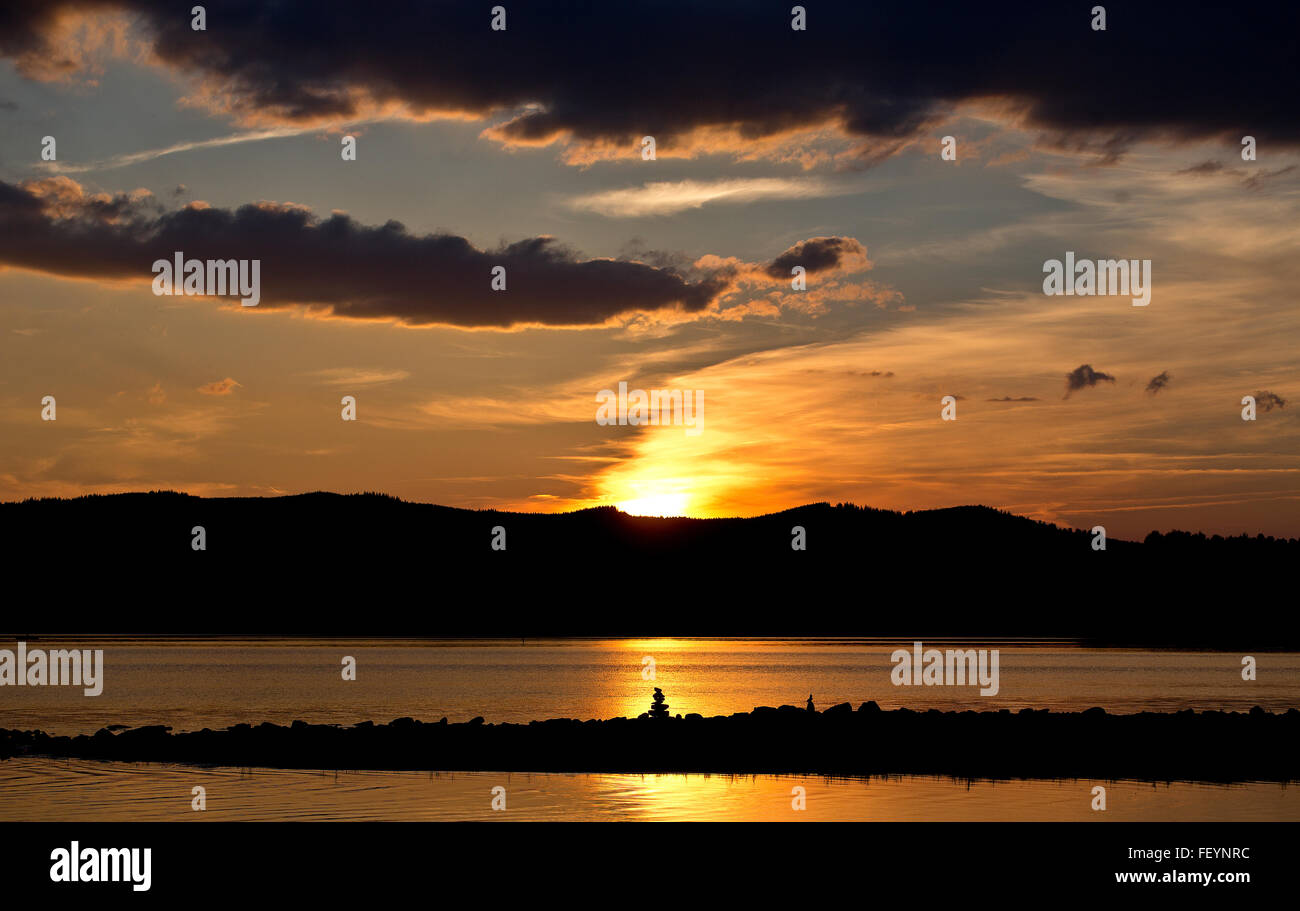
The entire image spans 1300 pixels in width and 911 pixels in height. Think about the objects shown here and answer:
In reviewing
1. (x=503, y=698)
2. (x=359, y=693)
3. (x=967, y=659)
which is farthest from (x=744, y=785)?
(x=967, y=659)

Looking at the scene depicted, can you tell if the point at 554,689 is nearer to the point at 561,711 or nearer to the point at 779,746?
the point at 561,711

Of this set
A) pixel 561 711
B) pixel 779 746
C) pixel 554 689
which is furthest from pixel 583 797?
pixel 554 689

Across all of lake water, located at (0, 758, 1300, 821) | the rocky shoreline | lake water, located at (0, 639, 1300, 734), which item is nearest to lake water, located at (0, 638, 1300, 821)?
lake water, located at (0, 758, 1300, 821)

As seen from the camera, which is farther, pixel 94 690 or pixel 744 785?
pixel 94 690

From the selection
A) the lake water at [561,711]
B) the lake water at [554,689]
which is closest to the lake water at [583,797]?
the lake water at [561,711]

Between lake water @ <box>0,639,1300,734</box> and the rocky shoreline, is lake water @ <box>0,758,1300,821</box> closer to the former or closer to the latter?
the rocky shoreline

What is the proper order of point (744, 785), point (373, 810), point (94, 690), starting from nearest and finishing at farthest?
point (373, 810) < point (744, 785) < point (94, 690)

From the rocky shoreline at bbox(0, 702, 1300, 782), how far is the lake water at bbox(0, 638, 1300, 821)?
2.16 m

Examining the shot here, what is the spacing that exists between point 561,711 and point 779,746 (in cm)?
3189

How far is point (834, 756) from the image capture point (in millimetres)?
42062

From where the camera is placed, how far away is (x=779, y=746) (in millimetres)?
43125

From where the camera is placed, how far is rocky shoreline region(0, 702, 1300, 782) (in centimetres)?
4000
